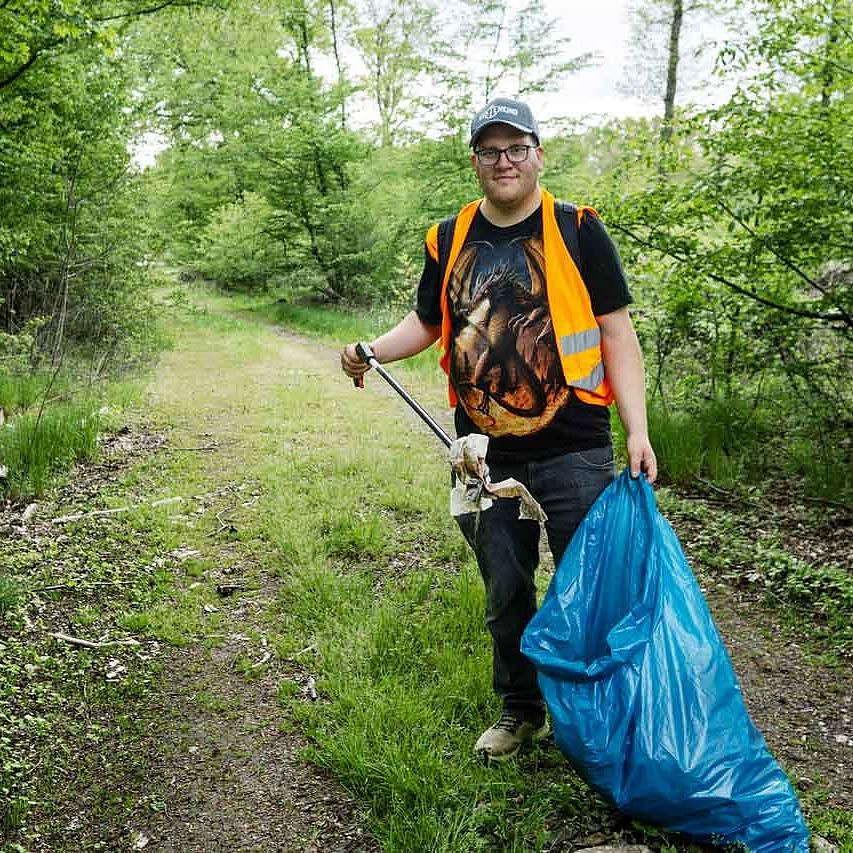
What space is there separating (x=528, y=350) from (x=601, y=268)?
0.31 m

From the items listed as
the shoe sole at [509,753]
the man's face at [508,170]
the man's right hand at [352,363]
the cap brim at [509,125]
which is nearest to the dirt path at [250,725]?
the shoe sole at [509,753]

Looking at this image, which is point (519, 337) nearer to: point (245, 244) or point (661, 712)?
point (661, 712)

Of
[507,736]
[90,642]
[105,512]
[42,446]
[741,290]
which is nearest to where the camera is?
[507,736]

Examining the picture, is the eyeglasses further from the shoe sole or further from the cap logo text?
the shoe sole

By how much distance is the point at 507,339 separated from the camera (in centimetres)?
245

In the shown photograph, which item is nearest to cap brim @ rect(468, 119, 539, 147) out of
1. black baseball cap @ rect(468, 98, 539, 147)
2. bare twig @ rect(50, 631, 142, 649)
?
black baseball cap @ rect(468, 98, 539, 147)

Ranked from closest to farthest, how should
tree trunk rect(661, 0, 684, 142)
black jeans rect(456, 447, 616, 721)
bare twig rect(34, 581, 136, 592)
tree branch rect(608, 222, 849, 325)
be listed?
black jeans rect(456, 447, 616, 721), bare twig rect(34, 581, 136, 592), tree branch rect(608, 222, 849, 325), tree trunk rect(661, 0, 684, 142)

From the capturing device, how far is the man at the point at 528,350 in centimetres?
239

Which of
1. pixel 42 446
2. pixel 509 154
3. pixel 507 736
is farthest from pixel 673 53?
pixel 507 736

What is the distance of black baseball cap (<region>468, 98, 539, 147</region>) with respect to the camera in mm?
2365

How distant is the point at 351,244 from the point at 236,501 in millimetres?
11195

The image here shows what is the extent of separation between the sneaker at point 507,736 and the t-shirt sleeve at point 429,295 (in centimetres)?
136

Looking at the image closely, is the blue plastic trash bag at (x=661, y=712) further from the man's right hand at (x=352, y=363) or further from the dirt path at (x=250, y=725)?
the man's right hand at (x=352, y=363)

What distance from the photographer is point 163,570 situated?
435cm
